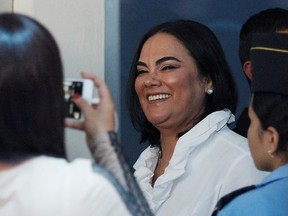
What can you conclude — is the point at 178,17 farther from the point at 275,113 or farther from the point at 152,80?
the point at 275,113

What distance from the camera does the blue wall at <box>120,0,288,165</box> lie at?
11.3ft

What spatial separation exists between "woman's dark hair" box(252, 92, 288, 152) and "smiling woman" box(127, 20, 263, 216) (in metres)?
0.51

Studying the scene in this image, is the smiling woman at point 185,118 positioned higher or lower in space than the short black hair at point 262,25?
lower

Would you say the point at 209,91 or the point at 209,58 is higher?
the point at 209,58

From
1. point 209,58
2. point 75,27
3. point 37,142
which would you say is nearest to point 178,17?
point 75,27

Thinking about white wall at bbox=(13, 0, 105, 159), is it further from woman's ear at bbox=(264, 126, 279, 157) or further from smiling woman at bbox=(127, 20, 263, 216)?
woman's ear at bbox=(264, 126, 279, 157)

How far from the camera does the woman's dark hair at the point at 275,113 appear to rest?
1.90 m

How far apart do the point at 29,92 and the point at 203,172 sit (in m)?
1.13

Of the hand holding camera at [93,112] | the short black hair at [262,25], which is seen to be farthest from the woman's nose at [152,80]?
the hand holding camera at [93,112]

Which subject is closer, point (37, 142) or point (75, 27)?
point (37, 142)

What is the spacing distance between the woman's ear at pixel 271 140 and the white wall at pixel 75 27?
1.48 meters

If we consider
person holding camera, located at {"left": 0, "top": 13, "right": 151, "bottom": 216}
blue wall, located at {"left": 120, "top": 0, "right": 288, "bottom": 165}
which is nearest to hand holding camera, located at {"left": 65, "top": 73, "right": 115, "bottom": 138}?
person holding camera, located at {"left": 0, "top": 13, "right": 151, "bottom": 216}

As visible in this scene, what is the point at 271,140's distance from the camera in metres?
1.93

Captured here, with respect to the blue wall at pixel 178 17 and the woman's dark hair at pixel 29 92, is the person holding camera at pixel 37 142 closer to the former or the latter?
the woman's dark hair at pixel 29 92
